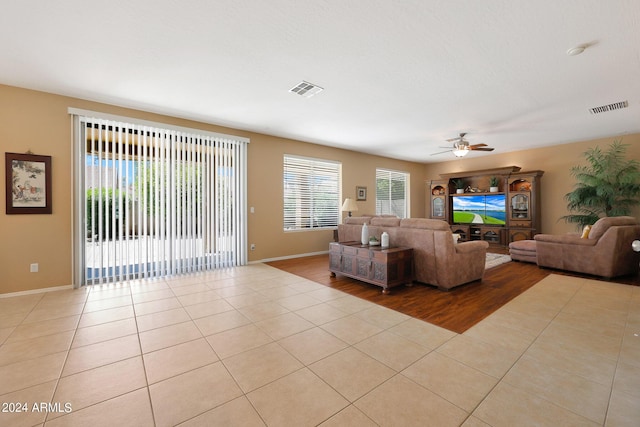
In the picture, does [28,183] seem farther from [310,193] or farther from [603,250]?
[603,250]

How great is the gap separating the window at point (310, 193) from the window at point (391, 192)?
1810mm

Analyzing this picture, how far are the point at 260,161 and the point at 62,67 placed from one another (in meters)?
3.28

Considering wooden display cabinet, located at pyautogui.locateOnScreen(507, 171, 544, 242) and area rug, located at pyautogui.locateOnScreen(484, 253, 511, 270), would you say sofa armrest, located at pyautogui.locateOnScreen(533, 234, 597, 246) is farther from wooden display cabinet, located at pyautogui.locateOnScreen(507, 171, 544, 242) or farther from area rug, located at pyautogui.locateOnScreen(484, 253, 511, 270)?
wooden display cabinet, located at pyautogui.locateOnScreen(507, 171, 544, 242)

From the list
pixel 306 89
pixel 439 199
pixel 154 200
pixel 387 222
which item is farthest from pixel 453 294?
pixel 439 199

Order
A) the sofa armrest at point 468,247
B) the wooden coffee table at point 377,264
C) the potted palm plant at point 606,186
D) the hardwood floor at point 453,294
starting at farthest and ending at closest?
the potted palm plant at point 606,186, the sofa armrest at point 468,247, the wooden coffee table at point 377,264, the hardwood floor at point 453,294

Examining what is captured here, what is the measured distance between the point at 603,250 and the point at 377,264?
386cm

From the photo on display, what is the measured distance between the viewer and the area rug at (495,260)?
5375 millimetres

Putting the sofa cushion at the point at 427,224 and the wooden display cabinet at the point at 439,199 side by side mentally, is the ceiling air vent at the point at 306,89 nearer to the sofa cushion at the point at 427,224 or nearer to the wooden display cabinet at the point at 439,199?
the sofa cushion at the point at 427,224

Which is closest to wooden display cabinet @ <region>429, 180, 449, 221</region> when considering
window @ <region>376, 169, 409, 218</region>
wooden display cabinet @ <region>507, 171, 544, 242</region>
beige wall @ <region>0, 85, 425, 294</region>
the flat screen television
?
the flat screen television

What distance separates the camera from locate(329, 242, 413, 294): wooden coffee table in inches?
147

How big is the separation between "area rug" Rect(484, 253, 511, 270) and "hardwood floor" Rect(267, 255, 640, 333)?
154 millimetres

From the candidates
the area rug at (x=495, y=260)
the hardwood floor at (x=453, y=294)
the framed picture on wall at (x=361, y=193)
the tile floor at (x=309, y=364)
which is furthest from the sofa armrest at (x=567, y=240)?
the framed picture on wall at (x=361, y=193)

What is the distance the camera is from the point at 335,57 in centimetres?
293

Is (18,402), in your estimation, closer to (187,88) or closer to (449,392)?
(449,392)
